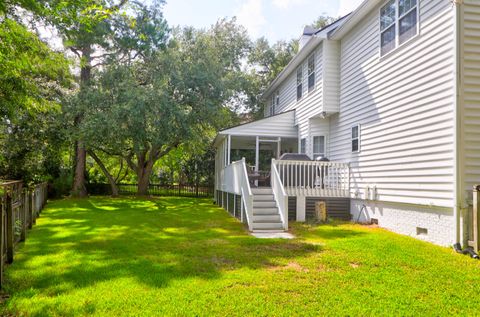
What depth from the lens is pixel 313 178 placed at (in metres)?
11.2

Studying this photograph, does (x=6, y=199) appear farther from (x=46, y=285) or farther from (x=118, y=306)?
(x=118, y=306)

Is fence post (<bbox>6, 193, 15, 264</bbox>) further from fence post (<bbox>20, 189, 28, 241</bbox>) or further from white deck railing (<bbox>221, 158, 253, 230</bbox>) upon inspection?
white deck railing (<bbox>221, 158, 253, 230</bbox>)

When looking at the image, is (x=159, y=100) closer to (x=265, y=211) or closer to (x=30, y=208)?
(x=30, y=208)

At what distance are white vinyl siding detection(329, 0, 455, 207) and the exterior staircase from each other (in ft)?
9.02

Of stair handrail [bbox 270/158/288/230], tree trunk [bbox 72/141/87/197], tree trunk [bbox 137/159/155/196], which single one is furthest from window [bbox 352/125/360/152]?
tree trunk [bbox 72/141/87/197]

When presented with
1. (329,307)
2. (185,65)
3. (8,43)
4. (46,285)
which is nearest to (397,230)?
(329,307)

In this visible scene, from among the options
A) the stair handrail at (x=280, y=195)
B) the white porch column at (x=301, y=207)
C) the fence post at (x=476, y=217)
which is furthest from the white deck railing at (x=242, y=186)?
the fence post at (x=476, y=217)

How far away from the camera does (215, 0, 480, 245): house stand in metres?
6.68

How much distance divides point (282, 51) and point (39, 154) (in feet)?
65.2

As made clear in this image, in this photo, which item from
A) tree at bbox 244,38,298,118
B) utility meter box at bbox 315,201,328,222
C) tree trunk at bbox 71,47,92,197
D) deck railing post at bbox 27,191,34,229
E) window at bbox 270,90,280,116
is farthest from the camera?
tree at bbox 244,38,298,118

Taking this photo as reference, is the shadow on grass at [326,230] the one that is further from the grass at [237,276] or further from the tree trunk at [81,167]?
the tree trunk at [81,167]

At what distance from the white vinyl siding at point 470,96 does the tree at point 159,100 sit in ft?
42.6

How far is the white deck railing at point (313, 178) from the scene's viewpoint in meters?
10.7

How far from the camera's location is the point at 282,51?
29.0 metres
